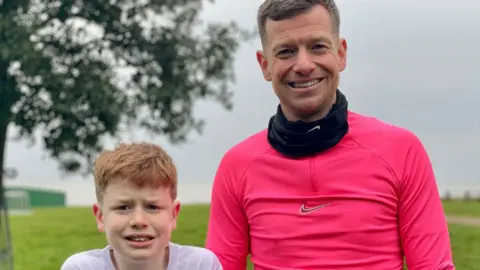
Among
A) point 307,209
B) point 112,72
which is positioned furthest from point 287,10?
point 112,72

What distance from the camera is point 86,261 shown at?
206 centimetres

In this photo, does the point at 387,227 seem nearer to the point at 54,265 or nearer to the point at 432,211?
the point at 432,211

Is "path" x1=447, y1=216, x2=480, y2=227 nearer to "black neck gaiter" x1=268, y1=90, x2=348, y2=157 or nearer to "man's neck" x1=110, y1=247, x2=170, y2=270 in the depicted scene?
"black neck gaiter" x1=268, y1=90, x2=348, y2=157

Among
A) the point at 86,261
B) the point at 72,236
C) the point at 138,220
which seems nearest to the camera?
the point at 138,220

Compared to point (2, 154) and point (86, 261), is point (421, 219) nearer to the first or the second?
point (86, 261)

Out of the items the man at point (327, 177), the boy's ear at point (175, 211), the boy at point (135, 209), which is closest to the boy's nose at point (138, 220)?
the boy at point (135, 209)

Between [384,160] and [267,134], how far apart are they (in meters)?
0.46

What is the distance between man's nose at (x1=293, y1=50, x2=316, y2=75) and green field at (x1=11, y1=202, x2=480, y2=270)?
6.03m

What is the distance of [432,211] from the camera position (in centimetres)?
218

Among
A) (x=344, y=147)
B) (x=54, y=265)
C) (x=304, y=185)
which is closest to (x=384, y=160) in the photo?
(x=344, y=147)

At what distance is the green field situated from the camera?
956 cm

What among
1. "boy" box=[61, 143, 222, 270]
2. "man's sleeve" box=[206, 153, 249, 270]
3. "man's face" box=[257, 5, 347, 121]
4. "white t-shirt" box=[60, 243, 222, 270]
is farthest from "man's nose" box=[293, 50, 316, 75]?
"white t-shirt" box=[60, 243, 222, 270]

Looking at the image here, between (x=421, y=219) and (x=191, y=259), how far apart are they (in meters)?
0.79

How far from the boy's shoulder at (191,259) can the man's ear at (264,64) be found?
2.18 feet
